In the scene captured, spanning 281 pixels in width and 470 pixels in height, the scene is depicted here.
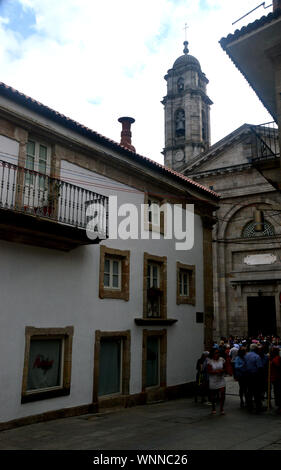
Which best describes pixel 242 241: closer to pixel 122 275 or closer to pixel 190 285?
pixel 190 285

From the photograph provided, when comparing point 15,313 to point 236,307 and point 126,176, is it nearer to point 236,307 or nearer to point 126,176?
point 126,176

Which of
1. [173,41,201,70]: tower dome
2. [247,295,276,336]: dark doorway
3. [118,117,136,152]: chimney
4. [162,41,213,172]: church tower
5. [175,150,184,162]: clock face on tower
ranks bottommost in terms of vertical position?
[247,295,276,336]: dark doorway

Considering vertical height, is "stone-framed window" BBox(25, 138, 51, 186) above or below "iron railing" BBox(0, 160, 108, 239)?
above

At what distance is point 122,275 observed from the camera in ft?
40.4

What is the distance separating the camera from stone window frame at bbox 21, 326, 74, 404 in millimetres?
9078

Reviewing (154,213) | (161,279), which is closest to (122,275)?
(161,279)

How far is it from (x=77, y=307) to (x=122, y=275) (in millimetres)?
2132

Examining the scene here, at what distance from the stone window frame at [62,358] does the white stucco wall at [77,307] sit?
12 cm

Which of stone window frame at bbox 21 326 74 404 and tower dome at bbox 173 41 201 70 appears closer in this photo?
stone window frame at bbox 21 326 74 404

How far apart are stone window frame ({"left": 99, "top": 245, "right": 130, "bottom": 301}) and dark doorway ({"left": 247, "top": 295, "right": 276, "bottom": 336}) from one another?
18.3 meters

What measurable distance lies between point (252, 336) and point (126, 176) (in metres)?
19.0

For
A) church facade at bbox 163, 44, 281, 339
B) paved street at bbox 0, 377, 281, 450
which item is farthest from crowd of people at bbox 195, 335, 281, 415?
church facade at bbox 163, 44, 281, 339

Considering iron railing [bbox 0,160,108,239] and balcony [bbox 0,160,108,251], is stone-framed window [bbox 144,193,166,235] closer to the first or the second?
iron railing [bbox 0,160,108,239]
